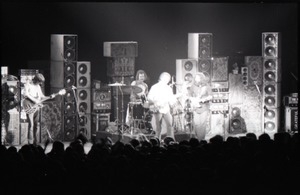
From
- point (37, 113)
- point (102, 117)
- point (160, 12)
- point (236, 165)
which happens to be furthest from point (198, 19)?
point (236, 165)

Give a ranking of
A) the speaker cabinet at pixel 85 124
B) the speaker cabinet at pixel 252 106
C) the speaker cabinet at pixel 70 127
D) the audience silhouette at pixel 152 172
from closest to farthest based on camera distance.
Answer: the audience silhouette at pixel 152 172 < the speaker cabinet at pixel 70 127 < the speaker cabinet at pixel 85 124 < the speaker cabinet at pixel 252 106

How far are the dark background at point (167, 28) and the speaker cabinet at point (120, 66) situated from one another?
0.77 m

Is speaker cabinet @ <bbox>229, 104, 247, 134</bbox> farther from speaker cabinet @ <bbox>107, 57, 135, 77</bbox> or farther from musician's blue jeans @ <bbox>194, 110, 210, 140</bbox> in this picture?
speaker cabinet @ <bbox>107, 57, 135, 77</bbox>

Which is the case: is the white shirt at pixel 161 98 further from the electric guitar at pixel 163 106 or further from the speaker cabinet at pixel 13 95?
the speaker cabinet at pixel 13 95

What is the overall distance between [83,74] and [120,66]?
0.76 metres

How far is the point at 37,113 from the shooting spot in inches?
520

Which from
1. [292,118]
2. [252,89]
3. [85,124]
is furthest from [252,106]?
[85,124]

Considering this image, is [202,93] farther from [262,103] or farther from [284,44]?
[284,44]

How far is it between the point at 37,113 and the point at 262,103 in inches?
184

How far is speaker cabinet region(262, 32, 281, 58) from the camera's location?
15.0 m

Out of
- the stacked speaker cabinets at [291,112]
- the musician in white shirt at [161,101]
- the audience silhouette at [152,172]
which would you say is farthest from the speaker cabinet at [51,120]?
the audience silhouette at [152,172]

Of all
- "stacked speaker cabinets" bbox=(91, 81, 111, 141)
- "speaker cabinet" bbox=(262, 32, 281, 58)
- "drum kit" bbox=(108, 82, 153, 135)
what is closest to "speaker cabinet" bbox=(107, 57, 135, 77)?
"stacked speaker cabinets" bbox=(91, 81, 111, 141)

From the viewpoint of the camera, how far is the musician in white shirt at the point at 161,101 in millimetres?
13883

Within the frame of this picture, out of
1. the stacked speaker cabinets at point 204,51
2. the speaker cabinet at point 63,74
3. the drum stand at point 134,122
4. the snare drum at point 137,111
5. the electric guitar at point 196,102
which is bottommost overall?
the drum stand at point 134,122
